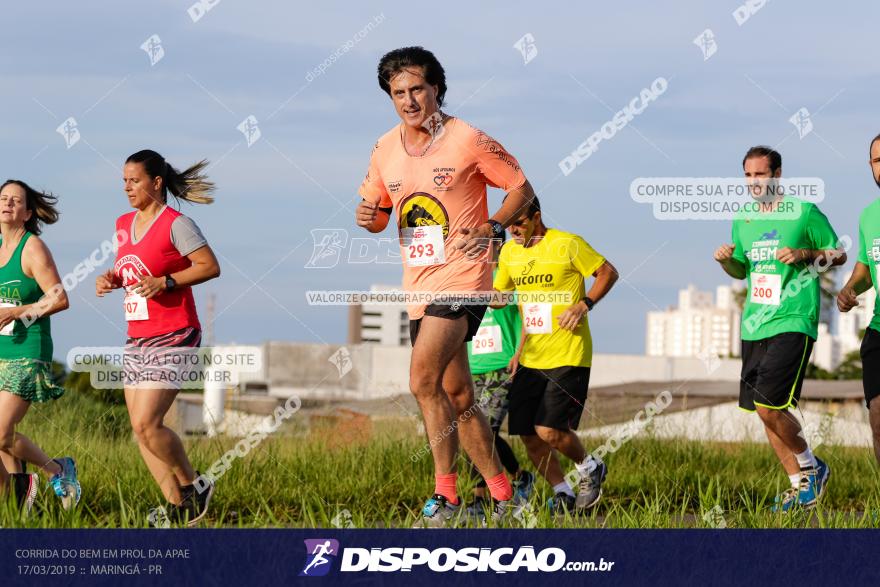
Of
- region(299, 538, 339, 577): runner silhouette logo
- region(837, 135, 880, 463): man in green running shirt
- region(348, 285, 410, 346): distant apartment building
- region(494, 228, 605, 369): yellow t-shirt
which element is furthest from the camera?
region(348, 285, 410, 346): distant apartment building

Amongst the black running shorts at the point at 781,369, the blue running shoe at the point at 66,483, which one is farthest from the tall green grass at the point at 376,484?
the black running shorts at the point at 781,369

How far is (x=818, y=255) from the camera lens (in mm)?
7477

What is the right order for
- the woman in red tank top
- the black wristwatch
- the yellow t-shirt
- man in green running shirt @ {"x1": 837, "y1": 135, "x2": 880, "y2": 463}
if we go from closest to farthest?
the black wristwatch
the woman in red tank top
man in green running shirt @ {"x1": 837, "y1": 135, "x2": 880, "y2": 463}
the yellow t-shirt

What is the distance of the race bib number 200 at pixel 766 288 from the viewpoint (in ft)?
24.8

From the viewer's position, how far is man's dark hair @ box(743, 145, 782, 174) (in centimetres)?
760

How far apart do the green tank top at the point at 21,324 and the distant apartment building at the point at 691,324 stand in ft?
502

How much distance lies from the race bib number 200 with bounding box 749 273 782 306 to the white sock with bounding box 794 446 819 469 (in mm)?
979

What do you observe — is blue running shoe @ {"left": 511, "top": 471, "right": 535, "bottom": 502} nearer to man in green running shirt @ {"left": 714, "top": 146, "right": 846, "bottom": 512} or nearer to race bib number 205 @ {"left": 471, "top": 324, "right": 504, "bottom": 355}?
race bib number 205 @ {"left": 471, "top": 324, "right": 504, "bottom": 355}

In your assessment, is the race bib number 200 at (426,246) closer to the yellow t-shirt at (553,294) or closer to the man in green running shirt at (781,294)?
the yellow t-shirt at (553,294)

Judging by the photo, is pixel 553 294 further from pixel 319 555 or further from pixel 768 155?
pixel 319 555

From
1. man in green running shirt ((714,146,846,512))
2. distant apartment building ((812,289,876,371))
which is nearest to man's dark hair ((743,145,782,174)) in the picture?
man in green running shirt ((714,146,846,512))

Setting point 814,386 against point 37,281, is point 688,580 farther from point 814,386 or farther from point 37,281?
point 814,386

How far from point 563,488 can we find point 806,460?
154cm

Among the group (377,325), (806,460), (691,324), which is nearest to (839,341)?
(691,324)
